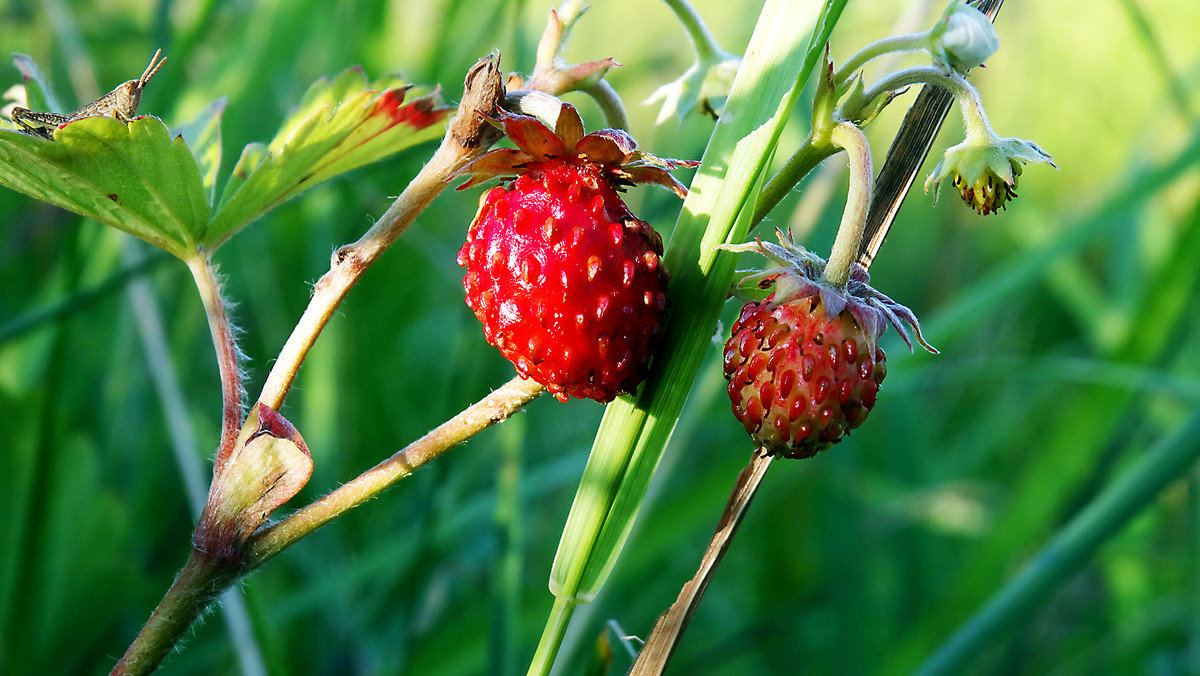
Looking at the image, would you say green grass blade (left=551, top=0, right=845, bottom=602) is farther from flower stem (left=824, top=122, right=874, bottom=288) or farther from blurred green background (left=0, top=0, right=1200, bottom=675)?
blurred green background (left=0, top=0, right=1200, bottom=675)

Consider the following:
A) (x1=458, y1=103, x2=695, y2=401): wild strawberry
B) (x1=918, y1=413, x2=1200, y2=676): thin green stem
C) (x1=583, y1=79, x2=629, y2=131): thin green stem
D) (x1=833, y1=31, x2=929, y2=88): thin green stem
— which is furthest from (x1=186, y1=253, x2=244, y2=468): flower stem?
(x1=918, y1=413, x2=1200, y2=676): thin green stem

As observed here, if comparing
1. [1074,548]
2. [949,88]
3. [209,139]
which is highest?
[209,139]

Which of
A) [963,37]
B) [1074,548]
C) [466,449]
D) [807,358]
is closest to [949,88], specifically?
[963,37]

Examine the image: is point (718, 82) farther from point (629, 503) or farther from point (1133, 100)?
point (1133, 100)

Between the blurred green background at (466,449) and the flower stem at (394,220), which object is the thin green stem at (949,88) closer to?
the flower stem at (394,220)

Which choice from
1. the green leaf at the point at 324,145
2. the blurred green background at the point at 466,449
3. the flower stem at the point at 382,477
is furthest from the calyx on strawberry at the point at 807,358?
the blurred green background at the point at 466,449

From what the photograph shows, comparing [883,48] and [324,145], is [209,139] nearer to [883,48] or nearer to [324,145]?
[324,145]
